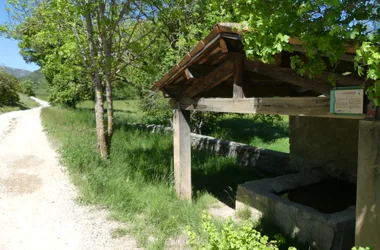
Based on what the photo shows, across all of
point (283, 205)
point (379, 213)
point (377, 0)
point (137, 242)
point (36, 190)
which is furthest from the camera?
point (36, 190)

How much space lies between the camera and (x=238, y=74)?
419 cm

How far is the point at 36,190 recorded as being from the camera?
6160 mm

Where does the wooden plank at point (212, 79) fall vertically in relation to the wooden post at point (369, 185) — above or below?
above

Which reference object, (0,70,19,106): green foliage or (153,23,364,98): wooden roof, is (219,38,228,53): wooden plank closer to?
(153,23,364,98): wooden roof

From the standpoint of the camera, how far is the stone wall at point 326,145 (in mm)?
6863

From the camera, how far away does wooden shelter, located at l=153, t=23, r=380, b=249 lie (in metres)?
2.71

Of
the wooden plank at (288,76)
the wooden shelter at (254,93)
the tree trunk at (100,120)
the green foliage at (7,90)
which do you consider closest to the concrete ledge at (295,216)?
the wooden shelter at (254,93)

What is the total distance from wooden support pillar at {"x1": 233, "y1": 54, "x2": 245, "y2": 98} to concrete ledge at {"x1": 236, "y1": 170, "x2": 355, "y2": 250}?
2.21 m

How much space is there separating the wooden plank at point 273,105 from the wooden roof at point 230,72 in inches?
5.4

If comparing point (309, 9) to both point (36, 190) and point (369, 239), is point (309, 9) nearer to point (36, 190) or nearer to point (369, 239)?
point (369, 239)

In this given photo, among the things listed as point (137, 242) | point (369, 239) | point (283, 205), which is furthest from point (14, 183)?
point (369, 239)

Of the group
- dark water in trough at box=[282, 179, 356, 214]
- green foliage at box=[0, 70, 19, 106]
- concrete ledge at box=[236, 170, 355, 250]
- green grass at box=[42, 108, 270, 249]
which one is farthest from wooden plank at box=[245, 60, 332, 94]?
green foliage at box=[0, 70, 19, 106]

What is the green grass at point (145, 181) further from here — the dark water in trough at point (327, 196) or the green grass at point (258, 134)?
the green grass at point (258, 134)

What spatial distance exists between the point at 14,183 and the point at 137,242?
150 inches
